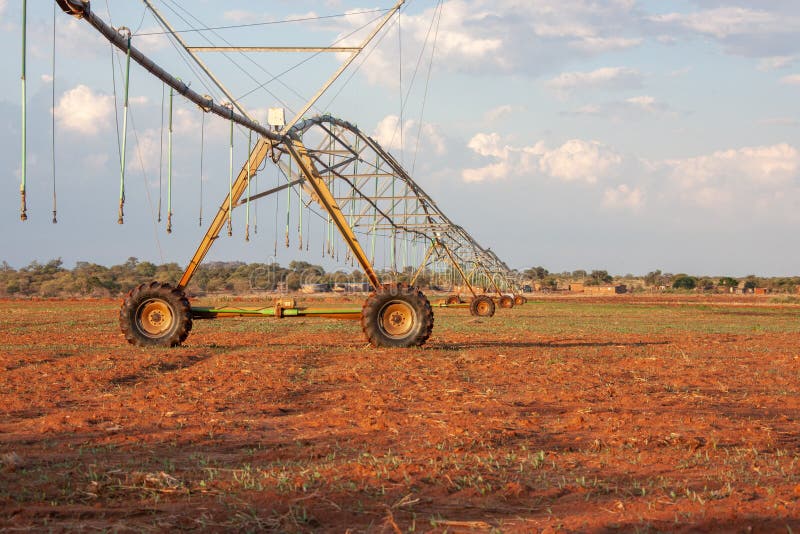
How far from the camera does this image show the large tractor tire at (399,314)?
723 inches

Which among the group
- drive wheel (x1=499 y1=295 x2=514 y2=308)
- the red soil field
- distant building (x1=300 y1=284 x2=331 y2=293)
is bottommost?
the red soil field

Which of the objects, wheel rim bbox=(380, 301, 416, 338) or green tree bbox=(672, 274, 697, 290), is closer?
wheel rim bbox=(380, 301, 416, 338)

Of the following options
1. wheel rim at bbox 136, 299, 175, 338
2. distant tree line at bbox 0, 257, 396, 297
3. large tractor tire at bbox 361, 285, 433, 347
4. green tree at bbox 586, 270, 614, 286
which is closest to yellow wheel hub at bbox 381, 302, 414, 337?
large tractor tire at bbox 361, 285, 433, 347

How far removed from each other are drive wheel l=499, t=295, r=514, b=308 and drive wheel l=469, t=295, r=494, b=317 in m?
12.3

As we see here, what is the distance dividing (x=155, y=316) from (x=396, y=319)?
5.17 m

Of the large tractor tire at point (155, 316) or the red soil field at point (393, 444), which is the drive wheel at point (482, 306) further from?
the large tractor tire at point (155, 316)

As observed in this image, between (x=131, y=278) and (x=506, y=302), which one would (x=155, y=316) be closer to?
(x=506, y=302)

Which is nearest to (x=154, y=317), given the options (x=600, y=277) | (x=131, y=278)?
(x=131, y=278)

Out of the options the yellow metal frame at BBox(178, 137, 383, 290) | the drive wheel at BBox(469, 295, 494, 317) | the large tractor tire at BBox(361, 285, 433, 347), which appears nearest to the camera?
the large tractor tire at BBox(361, 285, 433, 347)

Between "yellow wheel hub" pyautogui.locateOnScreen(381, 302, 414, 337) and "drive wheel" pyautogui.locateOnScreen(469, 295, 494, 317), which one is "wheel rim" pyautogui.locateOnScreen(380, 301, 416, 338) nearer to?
"yellow wheel hub" pyautogui.locateOnScreen(381, 302, 414, 337)

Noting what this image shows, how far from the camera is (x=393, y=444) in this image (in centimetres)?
803

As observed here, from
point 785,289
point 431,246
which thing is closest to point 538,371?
point 431,246

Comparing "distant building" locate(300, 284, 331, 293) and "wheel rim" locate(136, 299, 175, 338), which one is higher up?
"distant building" locate(300, 284, 331, 293)

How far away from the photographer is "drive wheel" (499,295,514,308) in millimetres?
55812
